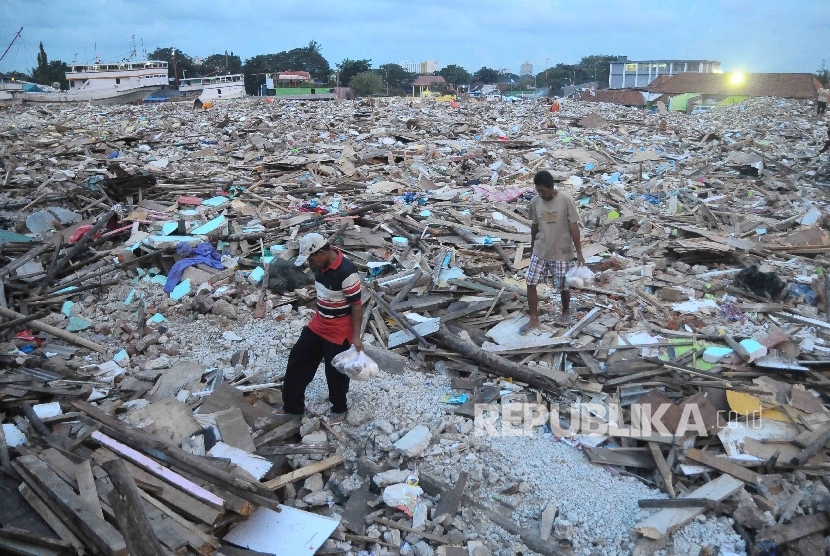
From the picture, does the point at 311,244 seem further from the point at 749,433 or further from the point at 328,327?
the point at 749,433

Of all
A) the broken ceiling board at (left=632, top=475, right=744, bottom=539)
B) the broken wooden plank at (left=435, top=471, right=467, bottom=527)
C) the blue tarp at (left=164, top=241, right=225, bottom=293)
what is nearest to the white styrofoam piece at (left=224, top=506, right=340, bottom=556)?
the broken wooden plank at (left=435, top=471, right=467, bottom=527)

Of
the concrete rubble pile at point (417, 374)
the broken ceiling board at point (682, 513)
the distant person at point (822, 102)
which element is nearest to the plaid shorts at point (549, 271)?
the concrete rubble pile at point (417, 374)

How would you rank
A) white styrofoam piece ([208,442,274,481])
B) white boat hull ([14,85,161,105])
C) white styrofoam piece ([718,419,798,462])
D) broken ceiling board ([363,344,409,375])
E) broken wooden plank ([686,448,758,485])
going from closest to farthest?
broken wooden plank ([686,448,758,485])
white styrofoam piece ([208,442,274,481])
white styrofoam piece ([718,419,798,462])
broken ceiling board ([363,344,409,375])
white boat hull ([14,85,161,105])

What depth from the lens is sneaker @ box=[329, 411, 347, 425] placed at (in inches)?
167

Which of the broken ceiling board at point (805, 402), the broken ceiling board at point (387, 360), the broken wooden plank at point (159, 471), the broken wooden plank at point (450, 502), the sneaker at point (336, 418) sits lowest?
the broken wooden plank at point (450, 502)

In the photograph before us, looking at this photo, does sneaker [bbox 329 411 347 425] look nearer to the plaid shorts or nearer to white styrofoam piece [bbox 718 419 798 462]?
the plaid shorts

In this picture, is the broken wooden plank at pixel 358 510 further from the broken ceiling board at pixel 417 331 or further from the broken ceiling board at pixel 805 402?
the broken ceiling board at pixel 805 402

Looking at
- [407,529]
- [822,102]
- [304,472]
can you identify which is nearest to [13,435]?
[304,472]

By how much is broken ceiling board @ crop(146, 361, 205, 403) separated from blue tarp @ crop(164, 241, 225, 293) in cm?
198

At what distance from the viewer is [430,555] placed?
316 cm

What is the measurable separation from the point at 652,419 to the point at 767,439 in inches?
27.9

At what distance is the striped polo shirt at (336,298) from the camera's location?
3832 mm

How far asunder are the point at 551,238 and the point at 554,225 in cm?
13

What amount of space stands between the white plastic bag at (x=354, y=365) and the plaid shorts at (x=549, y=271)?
2.14 metres
